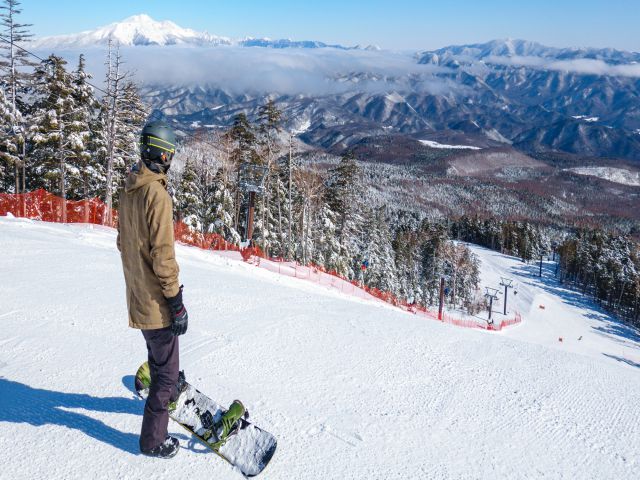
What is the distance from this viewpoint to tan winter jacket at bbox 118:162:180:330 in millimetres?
2881

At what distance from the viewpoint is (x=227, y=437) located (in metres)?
3.39

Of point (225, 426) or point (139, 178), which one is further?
point (225, 426)

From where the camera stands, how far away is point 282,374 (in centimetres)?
492

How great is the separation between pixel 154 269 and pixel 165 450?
4.80ft

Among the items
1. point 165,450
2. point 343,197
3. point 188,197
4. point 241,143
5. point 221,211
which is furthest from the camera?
point 343,197

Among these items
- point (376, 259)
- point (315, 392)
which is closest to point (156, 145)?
point (315, 392)

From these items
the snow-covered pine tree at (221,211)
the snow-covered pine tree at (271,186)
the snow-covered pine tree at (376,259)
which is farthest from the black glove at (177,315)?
the snow-covered pine tree at (376,259)

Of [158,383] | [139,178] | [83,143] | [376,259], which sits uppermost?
[139,178]

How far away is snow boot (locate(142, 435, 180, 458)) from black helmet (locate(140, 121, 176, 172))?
2100 mm

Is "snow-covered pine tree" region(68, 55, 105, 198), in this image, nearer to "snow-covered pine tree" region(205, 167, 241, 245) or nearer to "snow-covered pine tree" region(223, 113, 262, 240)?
"snow-covered pine tree" region(205, 167, 241, 245)

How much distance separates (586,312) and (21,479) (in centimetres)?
8692

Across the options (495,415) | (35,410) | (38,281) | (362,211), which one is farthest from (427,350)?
(362,211)

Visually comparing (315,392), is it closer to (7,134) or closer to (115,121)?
(115,121)

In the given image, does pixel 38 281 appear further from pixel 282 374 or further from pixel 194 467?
pixel 194 467
